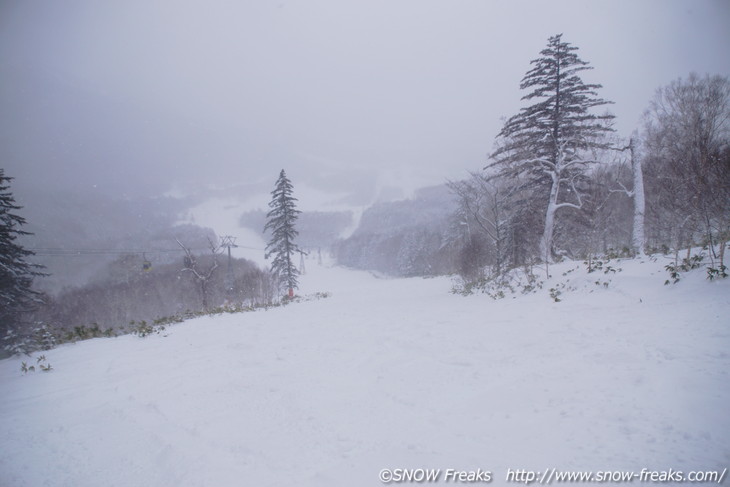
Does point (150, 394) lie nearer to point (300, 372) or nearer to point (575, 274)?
point (300, 372)

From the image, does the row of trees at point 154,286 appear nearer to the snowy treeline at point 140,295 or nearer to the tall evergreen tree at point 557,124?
the snowy treeline at point 140,295

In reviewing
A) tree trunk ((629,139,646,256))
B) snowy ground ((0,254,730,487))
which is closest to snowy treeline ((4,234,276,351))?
snowy ground ((0,254,730,487))

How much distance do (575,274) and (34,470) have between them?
479 inches

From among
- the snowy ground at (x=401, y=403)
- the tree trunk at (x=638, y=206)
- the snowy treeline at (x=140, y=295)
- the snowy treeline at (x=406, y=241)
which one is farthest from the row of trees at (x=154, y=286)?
the tree trunk at (x=638, y=206)

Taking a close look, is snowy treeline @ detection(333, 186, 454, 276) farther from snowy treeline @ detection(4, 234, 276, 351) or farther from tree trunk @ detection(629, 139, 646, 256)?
snowy treeline @ detection(4, 234, 276, 351)

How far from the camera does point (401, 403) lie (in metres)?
3.79

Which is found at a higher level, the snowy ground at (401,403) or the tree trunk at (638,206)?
the tree trunk at (638,206)

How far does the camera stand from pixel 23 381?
5.77 m

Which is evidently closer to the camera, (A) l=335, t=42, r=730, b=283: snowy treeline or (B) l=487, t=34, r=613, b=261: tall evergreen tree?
(A) l=335, t=42, r=730, b=283: snowy treeline

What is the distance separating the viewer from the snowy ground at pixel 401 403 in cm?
272

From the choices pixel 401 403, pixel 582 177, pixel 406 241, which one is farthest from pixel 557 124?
pixel 406 241

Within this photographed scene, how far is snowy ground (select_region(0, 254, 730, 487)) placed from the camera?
272cm

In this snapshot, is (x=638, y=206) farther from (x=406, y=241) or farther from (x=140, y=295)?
(x=140, y=295)

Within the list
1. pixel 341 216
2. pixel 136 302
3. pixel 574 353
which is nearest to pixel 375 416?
pixel 574 353
